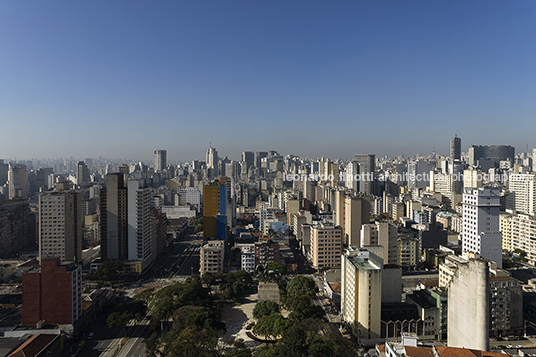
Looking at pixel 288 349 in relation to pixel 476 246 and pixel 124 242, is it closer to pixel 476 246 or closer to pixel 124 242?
pixel 476 246

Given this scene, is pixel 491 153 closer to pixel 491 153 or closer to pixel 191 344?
pixel 491 153

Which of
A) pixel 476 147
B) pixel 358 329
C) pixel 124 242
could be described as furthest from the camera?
pixel 476 147

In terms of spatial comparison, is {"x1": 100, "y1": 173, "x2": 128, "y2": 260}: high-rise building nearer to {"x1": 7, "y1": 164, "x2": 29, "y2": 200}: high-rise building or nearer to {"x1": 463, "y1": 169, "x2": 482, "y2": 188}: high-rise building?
{"x1": 7, "y1": 164, "x2": 29, "y2": 200}: high-rise building

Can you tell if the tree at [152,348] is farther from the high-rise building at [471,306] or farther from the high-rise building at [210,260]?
the high-rise building at [210,260]

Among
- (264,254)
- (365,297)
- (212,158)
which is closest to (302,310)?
(365,297)

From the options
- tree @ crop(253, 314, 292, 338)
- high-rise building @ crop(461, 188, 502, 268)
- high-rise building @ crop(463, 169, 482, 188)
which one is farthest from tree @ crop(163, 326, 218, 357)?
high-rise building @ crop(463, 169, 482, 188)

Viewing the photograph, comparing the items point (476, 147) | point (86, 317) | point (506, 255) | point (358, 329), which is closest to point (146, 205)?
point (86, 317)

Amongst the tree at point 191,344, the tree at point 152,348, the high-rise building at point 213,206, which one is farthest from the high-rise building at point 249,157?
the tree at point 191,344
